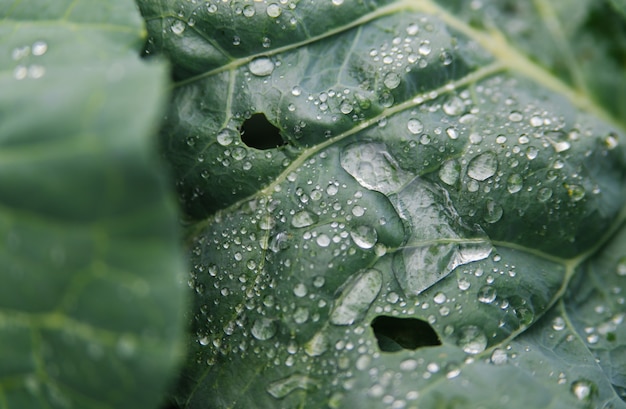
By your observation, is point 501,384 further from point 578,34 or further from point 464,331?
point 578,34

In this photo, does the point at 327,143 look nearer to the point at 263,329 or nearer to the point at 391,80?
the point at 391,80

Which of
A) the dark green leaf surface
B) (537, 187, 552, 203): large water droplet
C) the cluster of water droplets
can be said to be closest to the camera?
the dark green leaf surface

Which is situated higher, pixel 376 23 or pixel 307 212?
pixel 376 23

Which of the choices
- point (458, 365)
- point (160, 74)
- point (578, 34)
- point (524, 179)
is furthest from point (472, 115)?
point (160, 74)

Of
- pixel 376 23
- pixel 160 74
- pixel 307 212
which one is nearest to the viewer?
pixel 160 74

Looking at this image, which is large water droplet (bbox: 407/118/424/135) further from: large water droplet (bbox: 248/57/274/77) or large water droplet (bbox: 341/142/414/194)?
large water droplet (bbox: 248/57/274/77)

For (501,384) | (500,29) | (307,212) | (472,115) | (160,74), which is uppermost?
(160,74)

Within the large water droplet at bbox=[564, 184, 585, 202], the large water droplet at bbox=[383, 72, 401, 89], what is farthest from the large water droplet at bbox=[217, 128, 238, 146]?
the large water droplet at bbox=[564, 184, 585, 202]

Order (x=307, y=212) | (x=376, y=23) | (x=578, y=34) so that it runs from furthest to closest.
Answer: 1. (x=578, y=34)
2. (x=376, y=23)
3. (x=307, y=212)
